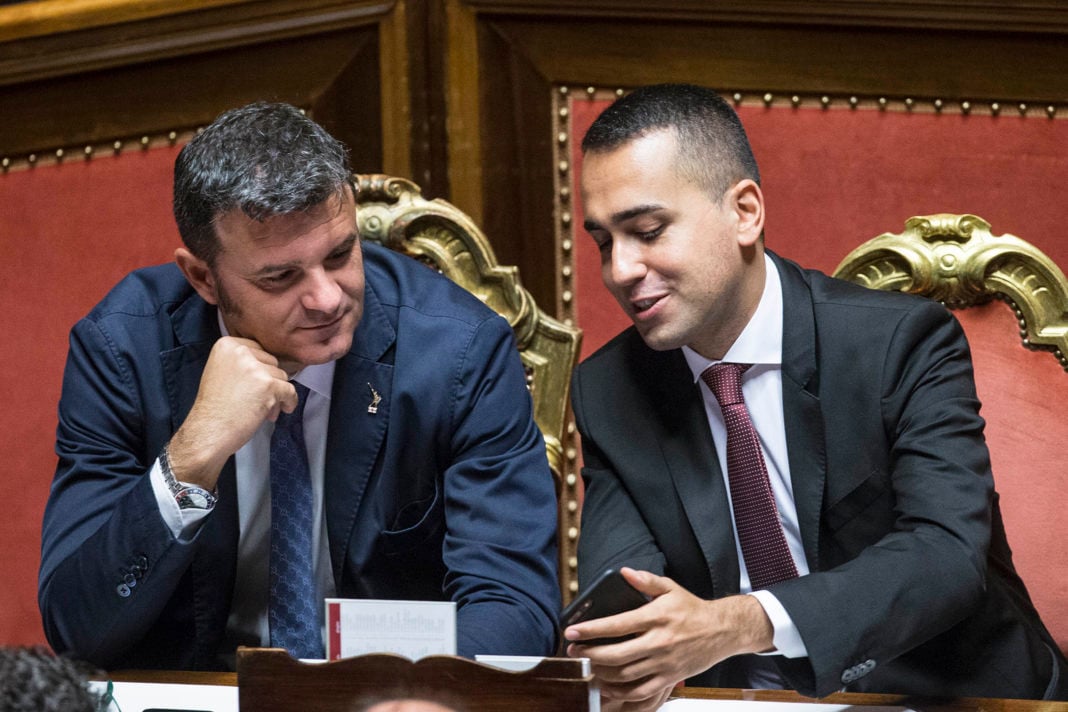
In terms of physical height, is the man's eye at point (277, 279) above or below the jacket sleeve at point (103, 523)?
above

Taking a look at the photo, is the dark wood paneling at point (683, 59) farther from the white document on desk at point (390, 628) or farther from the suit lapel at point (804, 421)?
the white document on desk at point (390, 628)

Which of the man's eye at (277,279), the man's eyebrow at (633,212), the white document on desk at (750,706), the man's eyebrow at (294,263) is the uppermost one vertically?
the man's eyebrow at (633,212)

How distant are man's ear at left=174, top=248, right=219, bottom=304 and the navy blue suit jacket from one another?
0.07 metres

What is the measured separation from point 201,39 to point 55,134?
1.26ft

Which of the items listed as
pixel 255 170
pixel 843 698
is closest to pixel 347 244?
pixel 255 170

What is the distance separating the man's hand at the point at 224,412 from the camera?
5.24 feet

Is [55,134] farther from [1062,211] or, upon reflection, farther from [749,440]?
[1062,211]

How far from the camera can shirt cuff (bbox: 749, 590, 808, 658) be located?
1376 millimetres

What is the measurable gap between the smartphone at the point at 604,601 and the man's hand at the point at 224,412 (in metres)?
0.56

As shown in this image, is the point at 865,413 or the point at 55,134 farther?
the point at 55,134

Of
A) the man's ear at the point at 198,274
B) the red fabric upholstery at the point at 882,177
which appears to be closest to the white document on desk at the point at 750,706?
the man's ear at the point at 198,274

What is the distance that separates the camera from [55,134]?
272 centimetres

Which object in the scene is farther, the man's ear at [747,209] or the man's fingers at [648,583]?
the man's ear at [747,209]

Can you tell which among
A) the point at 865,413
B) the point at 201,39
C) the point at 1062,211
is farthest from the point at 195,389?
the point at 1062,211
